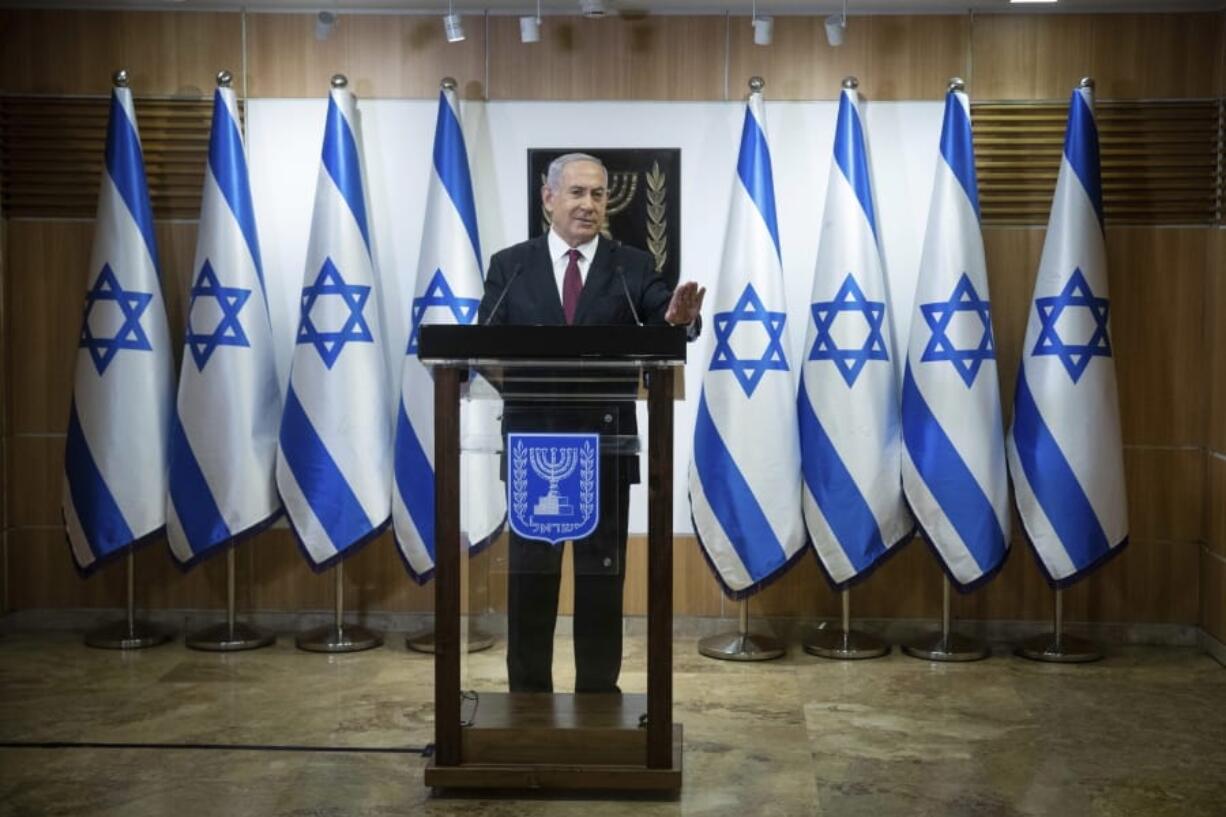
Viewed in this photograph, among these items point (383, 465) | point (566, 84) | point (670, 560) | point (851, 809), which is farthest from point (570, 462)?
point (566, 84)

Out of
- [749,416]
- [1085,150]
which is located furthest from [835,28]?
[749,416]

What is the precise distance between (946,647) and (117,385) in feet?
A: 11.2

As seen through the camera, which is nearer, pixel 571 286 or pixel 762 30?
pixel 571 286

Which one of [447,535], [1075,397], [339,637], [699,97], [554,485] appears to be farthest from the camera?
[699,97]

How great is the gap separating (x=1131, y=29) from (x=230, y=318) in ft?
12.3

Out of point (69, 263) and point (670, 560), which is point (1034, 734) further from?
point (69, 263)

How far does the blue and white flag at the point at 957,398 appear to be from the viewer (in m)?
5.73

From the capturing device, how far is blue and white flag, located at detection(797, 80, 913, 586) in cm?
581

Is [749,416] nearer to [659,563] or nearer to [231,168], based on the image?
[659,563]

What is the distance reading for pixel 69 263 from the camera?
6.29m

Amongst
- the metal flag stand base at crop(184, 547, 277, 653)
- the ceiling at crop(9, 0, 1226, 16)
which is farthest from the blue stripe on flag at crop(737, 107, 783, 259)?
the metal flag stand base at crop(184, 547, 277, 653)

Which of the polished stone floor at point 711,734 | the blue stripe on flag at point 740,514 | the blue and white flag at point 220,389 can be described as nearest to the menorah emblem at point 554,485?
the polished stone floor at point 711,734

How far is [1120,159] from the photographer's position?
611 centimetres

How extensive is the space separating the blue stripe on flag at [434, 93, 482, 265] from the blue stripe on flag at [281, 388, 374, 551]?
3.14ft
